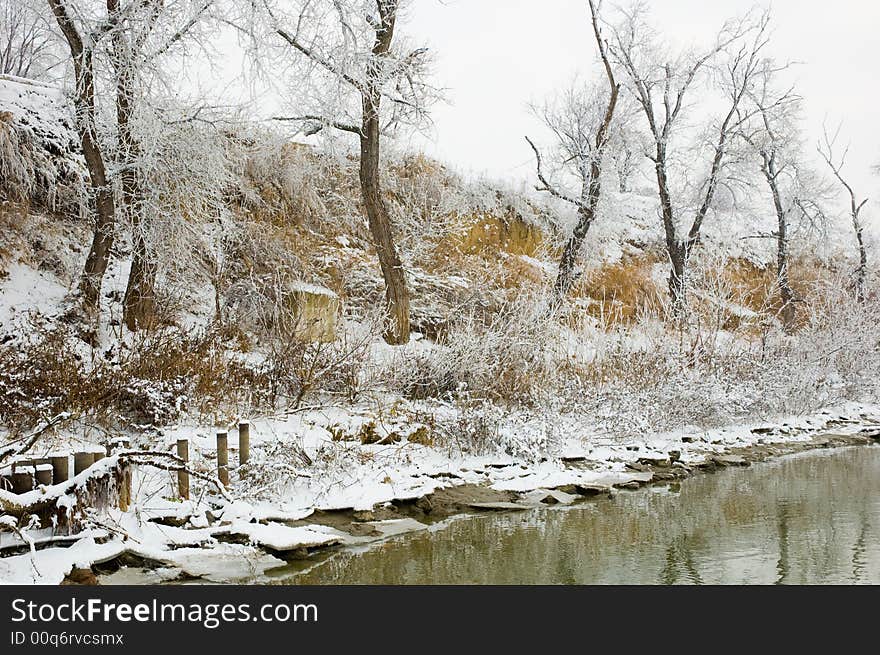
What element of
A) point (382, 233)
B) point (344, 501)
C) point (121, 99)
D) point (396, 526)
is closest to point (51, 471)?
point (344, 501)

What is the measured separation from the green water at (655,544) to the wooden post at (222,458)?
64.6 inches

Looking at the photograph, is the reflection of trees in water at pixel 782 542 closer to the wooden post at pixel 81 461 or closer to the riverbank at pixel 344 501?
the riverbank at pixel 344 501

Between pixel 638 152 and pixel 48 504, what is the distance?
741 inches

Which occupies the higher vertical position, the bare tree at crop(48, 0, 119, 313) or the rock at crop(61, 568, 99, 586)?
the bare tree at crop(48, 0, 119, 313)

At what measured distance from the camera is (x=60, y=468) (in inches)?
249

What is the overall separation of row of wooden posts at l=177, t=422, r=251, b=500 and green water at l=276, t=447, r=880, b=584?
5.36ft

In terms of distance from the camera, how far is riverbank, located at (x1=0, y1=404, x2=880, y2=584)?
5.94 m

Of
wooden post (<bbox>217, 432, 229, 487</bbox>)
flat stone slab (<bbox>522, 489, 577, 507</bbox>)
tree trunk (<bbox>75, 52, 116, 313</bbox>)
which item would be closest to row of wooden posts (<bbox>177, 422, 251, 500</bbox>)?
wooden post (<bbox>217, 432, 229, 487</bbox>)

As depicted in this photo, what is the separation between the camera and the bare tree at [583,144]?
61.1 ft

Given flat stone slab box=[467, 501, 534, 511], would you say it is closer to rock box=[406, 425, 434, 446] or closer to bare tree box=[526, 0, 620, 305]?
rock box=[406, 425, 434, 446]

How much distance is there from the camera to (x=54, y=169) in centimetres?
1335

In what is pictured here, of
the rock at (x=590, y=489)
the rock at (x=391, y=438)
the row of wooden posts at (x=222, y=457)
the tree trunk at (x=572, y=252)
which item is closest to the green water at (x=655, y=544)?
the rock at (x=590, y=489)
